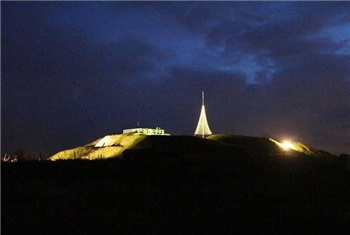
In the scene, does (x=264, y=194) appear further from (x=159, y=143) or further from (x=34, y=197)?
(x=159, y=143)

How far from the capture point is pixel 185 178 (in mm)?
16156

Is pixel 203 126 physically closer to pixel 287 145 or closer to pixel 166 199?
pixel 287 145

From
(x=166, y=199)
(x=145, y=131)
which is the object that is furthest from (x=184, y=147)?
(x=166, y=199)

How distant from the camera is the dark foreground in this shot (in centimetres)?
854

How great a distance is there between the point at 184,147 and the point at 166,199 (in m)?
19.0

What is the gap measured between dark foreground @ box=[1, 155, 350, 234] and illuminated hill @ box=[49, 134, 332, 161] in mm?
8332

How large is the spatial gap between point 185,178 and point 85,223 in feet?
26.5

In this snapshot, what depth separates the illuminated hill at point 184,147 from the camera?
28094 mm

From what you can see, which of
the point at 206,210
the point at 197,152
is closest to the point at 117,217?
the point at 206,210

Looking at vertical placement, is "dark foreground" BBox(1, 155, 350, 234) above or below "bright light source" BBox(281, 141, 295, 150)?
below

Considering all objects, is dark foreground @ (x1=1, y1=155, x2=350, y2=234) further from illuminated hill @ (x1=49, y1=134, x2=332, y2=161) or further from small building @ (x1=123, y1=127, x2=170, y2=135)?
small building @ (x1=123, y1=127, x2=170, y2=135)

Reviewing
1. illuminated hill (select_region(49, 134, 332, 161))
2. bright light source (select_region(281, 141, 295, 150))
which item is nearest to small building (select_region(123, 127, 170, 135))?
illuminated hill (select_region(49, 134, 332, 161))

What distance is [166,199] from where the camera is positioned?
36.0 feet

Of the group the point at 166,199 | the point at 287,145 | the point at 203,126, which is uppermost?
the point at 203,126
